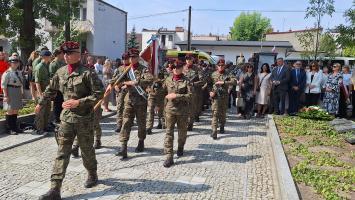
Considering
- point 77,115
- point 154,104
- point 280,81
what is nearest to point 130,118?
point 77,115

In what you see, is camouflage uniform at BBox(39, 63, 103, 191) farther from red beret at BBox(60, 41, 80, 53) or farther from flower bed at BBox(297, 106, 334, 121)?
flower bed at BBox(297, 106, 334, 121)

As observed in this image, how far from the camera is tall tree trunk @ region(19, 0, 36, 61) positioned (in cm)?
1539

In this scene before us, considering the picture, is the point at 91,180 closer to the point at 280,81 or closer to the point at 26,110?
A: the point at 26,110

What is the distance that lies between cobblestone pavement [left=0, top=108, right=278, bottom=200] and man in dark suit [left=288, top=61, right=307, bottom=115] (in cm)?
458

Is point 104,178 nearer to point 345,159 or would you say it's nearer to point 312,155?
point 312,155

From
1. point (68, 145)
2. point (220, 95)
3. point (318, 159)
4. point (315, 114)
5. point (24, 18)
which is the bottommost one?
point (318, 159)

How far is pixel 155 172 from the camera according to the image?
7.03m

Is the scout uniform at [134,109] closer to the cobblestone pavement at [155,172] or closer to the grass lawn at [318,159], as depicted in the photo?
the cobblestone pavement at [155,172]

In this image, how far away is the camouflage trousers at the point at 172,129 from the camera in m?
7.43

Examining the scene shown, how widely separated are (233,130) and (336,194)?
580cm

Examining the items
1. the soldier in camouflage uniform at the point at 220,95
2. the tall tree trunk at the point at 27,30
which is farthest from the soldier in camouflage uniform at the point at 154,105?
the tall tree trunk at the point at 27,30

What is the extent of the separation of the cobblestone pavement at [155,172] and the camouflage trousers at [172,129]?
12.2 inches

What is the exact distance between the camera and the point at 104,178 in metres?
6.57

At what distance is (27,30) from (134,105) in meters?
9.24
